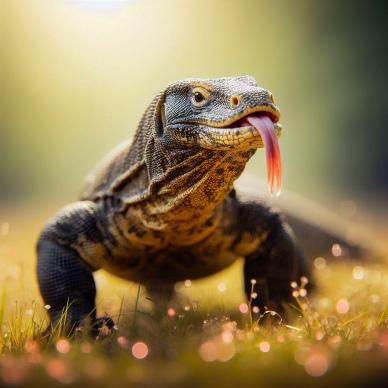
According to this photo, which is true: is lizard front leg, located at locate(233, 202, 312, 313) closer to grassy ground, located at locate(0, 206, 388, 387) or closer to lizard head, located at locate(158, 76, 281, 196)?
grassy ground, located at locate(0, 206, 388, 387)

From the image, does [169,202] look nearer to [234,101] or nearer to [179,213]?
[179,213]

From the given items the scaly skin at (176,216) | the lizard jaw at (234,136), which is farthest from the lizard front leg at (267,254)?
the lizard jaw at (234,136)

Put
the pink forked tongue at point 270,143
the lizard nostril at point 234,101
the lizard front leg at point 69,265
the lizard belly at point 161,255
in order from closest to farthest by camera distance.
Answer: the pink forked tongue at point 270,143
the lizard nostril at point 234,101
the lizard front leg at point 69,265
the lizard belly at point 161,255

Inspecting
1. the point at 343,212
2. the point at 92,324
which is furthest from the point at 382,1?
the point at 92,324

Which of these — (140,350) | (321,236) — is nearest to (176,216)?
(140,350)

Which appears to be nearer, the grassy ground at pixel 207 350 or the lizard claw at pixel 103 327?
the grassy ground at pixel 207 350

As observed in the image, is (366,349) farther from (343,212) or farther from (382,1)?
(382,1)

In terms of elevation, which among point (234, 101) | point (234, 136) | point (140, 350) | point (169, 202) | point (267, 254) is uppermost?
point (234, 101)

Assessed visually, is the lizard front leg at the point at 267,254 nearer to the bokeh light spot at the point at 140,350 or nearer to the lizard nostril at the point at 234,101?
the lizard nostril at the point at 234,101
